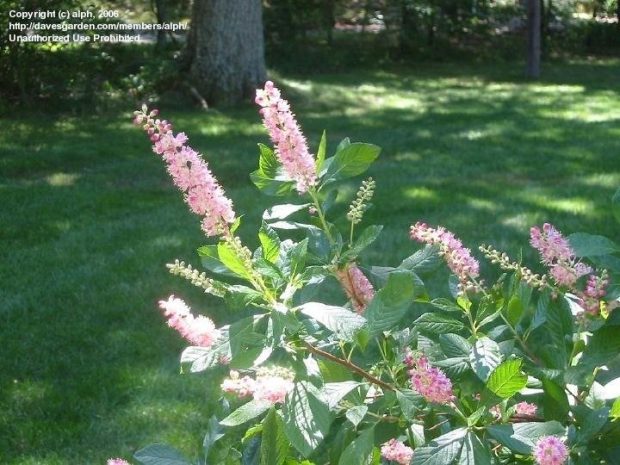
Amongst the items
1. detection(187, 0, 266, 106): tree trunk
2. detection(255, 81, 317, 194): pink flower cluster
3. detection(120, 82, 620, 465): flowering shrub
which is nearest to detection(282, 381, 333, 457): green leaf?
detection(120, 82, 620, 465): flowering shrub

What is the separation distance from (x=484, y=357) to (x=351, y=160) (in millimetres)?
361

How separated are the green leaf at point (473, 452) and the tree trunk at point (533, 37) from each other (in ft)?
48.2

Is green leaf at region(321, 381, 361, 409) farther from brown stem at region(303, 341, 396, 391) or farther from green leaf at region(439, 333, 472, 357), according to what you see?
green leaf at region(439, 333, 472, 357)

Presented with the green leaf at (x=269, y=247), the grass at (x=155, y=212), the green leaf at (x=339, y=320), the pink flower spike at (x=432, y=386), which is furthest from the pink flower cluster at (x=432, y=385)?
the grass at (x=155, y=212)

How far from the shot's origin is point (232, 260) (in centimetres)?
127

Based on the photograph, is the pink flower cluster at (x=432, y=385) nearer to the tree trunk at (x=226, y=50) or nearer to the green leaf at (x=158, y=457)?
the green leaf at (x=158, y=457)

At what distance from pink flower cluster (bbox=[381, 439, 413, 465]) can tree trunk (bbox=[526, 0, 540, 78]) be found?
47.7 feet

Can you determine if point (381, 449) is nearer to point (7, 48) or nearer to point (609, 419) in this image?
point (609, 419)

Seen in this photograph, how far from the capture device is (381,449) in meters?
1.47

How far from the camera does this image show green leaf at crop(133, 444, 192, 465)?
147 cm

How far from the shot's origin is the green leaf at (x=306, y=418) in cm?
123

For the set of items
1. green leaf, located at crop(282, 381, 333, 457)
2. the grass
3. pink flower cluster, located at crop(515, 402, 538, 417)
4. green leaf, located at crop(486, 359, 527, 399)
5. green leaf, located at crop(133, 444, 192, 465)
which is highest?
green leaf, located at crop(486, 359, 527, 399)

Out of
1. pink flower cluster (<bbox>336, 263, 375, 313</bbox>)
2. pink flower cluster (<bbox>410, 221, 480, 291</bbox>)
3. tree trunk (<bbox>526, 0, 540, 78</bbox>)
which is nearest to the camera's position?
pink flower cluster (<bbox>410, 221, 480, 291</bbox>)

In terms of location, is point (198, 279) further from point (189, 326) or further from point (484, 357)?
point (484, 357)
